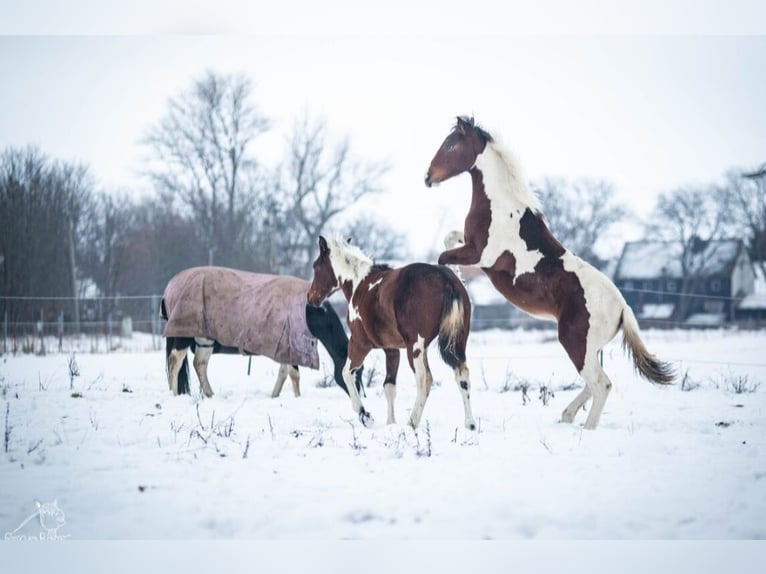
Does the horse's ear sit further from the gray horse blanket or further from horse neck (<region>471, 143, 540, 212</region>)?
the gray horse blanket

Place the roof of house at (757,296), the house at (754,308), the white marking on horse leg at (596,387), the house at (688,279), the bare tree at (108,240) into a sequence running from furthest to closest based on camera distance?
the house at (688,279), the house at (754,308), the roof of house at (757,296), the bare tree at (108,240), the white marking on horse leg at (596,387)

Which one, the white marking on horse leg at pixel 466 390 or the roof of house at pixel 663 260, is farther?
the roof of house at pixel 663 260

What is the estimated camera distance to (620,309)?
16.8 feet

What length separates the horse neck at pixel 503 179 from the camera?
5383mm

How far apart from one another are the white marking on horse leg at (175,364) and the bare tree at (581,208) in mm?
10719

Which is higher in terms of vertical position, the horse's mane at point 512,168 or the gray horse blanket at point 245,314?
the horse's mane at point 512,168

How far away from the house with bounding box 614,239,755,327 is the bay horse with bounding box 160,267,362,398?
26.5 feet

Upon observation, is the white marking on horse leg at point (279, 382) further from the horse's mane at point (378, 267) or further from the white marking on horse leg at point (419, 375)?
the white marking on horse leg at point (419, 375)

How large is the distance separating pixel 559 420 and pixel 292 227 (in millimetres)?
12128

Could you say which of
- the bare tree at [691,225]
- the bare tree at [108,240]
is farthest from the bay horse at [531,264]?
the bare tree at [108,240]

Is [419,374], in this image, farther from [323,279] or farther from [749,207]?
[749,207]

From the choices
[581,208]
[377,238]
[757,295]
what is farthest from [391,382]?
[377,238]

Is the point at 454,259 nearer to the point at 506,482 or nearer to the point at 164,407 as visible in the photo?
the point at 506,482

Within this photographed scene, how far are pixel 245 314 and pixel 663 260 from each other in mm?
19058
